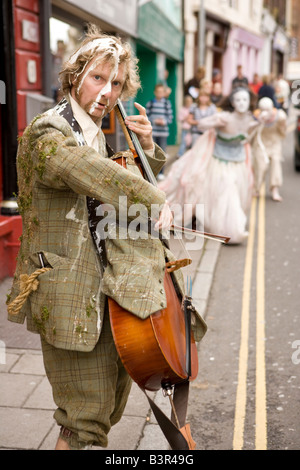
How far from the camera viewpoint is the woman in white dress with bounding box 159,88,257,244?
827 centimetres

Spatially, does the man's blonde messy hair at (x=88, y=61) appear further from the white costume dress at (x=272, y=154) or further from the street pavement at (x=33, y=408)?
the white costume dress at (x=272, y=154)

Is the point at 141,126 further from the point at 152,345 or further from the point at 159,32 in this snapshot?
A: the point at 159,32

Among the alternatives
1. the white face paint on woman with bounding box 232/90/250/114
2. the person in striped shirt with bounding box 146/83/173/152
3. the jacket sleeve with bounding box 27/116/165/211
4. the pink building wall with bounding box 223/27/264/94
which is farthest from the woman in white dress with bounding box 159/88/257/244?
the pink building wall with bounding box 223/27/264/94

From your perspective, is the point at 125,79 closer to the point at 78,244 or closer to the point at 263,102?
the point at 78,244

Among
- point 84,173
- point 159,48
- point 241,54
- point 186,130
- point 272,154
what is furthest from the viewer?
point 241,54

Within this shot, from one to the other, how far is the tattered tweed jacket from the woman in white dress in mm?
5860

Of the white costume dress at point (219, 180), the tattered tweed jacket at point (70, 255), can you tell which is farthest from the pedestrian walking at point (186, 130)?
the tattered tweed jacket at point (70, 255)

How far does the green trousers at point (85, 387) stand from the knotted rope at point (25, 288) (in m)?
0.19

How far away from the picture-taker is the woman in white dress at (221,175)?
8.27 meters

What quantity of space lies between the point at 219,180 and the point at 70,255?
6.24 metres

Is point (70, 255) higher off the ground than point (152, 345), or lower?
higher

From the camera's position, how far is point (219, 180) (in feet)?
27.6

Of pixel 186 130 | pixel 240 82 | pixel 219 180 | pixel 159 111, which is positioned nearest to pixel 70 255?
pixel 219 180

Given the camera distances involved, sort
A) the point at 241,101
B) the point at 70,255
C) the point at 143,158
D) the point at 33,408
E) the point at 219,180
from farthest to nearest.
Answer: the point at 219,180, the point at 241,101, the point at 33,408, the point at 143,158, the point at 70,255
